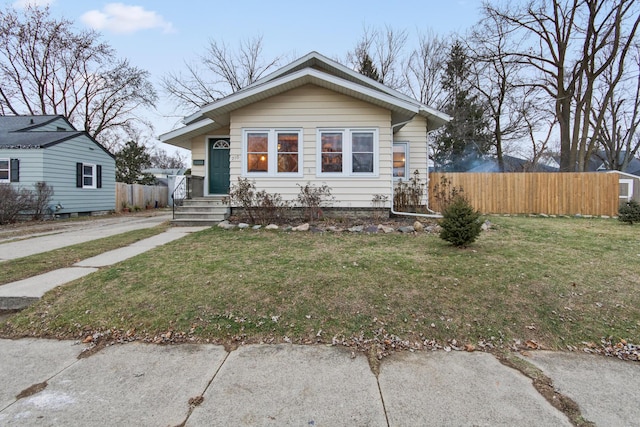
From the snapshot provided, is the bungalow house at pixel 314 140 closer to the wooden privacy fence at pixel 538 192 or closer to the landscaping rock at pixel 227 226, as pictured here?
the landscaping rock at pixel 227 226

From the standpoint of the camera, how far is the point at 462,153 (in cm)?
2353

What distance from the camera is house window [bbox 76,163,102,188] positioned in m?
15.2

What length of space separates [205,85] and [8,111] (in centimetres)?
1455

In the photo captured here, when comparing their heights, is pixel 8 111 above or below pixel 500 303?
above

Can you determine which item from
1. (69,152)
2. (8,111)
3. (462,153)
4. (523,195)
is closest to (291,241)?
(523,195)

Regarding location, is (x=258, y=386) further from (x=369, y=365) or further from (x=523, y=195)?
(x=523, y=195)

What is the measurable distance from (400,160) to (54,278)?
10445 mm

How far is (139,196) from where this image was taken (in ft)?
66.0

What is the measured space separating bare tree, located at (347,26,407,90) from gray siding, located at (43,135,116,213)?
727 inches

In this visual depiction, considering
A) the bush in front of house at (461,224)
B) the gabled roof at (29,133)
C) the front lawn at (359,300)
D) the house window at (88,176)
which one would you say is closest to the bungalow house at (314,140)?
the bush in front of house at (461,224)

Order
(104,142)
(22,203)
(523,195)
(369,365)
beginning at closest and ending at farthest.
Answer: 1. (369,365)
2. (22,203)
3. (523,195)
4. (104,142)

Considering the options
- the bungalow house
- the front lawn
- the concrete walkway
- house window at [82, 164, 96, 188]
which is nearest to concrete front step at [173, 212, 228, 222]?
the bungalow house

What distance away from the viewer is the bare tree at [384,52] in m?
23.4

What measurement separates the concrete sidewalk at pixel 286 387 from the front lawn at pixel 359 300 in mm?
273
